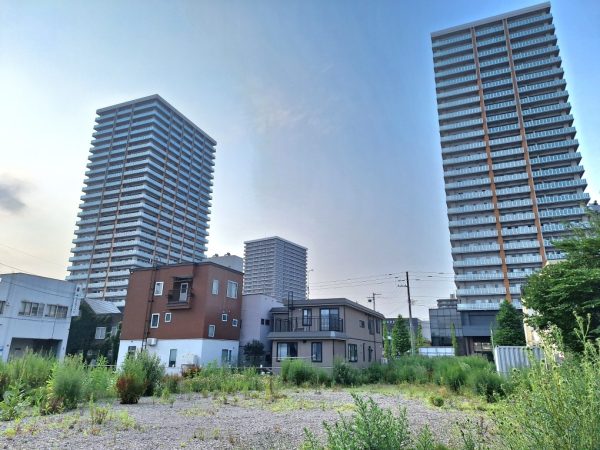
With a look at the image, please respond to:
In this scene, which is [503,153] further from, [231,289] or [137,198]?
[137,198]

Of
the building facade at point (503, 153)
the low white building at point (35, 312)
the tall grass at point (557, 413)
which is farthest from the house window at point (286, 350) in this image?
the building facade at point (503, 153)

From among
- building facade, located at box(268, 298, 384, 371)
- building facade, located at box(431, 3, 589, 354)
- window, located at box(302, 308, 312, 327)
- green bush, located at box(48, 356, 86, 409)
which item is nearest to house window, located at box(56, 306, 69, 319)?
building facade, located at box(268, 298, 384, 371)

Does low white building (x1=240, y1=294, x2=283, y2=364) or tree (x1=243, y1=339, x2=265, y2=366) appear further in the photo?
low white building (x1=240, y1=294, x2=283, y2=364)

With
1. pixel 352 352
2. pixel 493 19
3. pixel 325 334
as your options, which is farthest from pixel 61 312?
pixel 493 19

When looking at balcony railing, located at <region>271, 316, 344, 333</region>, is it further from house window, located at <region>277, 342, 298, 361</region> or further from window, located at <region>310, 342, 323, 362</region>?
house window, located at <region>277, 342, 298, 361</region>

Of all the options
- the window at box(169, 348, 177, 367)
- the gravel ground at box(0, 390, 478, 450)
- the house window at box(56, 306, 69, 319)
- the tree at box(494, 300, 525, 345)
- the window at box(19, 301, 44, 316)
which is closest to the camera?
the gravel ground at box(0, 390, 478, 450)

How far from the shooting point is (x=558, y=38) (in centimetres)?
7225

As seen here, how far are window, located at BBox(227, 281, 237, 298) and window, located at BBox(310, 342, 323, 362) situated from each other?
29.8 feet

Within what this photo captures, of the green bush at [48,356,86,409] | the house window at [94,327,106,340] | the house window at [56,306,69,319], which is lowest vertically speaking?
the green bush at [48,356,86,409]

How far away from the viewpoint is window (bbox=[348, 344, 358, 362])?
26.9 meters

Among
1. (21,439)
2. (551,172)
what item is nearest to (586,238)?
(21,439)

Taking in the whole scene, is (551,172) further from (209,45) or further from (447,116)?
(209,45)

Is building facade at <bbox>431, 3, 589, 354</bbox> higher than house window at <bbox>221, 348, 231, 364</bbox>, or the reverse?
building facade at <bbox>431, 3, 589, 354</bbox>

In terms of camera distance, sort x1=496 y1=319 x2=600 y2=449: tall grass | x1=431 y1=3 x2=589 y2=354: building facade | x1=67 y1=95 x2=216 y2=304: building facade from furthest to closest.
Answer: x1=67 y1=95 x2=216 y2=304: building facade < x1=431 y1=3 x2=589 y2=354: building facade < x1=496 y1=319 x2=600 y2=449: tall grass
